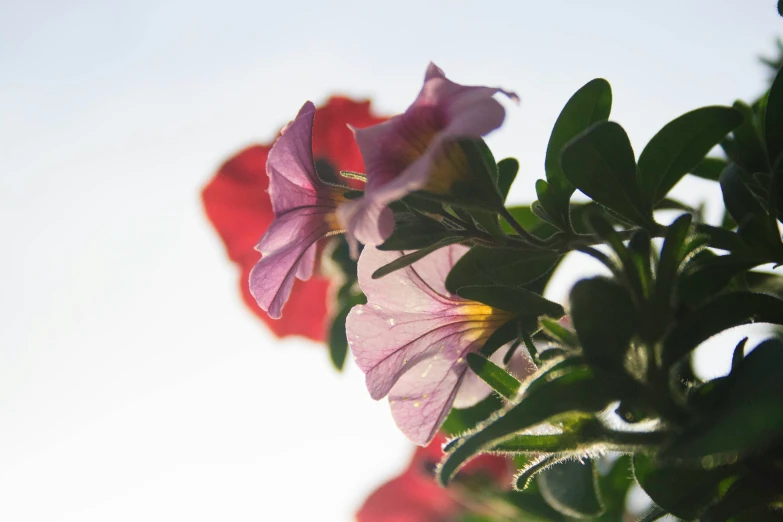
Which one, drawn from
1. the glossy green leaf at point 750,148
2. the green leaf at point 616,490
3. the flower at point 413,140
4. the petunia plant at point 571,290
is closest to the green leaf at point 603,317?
the petunia plant at point 571,290

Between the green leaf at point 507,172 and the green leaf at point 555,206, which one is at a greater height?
Answer: the green leaf at point 507,172

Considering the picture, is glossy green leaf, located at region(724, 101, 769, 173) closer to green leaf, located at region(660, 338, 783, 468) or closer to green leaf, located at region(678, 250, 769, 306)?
green leaf, located at region(678, 250, 769, 306)

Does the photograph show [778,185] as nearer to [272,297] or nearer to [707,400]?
[707,400]

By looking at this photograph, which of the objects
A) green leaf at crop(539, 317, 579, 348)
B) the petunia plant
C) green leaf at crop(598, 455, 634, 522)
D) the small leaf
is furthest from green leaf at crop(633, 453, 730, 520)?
green leaf at crop(598, 455, 634, 522)

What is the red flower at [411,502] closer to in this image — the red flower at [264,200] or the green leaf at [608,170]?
the red flower at [264,200]

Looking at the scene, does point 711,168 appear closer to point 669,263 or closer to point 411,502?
point 669,263

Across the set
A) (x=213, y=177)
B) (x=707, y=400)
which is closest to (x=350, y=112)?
(x=213, y=177)

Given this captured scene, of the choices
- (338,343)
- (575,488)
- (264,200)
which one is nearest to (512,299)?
(575,488)
